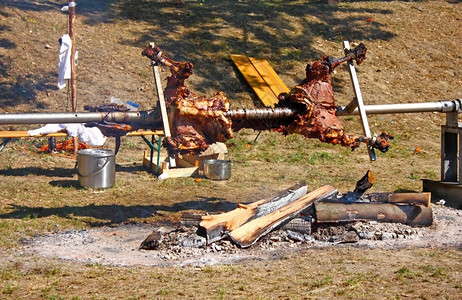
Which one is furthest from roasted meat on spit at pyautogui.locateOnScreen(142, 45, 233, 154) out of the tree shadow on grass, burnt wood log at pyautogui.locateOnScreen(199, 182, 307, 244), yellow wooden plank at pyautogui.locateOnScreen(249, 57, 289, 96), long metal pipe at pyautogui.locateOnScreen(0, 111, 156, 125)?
yellow wooden plank at pyautogui.locateOnScreen(249, 57, 289, 96)

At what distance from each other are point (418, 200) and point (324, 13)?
12.9m

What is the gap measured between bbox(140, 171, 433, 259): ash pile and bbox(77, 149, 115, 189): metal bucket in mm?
2672

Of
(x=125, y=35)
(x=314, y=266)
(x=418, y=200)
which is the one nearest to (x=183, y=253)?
(x=314, y=266)

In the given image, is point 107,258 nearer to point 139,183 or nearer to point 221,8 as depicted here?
point 139,183

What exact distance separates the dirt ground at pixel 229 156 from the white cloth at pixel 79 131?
0.70m

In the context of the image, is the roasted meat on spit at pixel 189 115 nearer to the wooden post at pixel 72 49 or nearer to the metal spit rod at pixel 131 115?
the metal spit rod at pixel 131 115

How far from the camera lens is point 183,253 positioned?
7.29 meters

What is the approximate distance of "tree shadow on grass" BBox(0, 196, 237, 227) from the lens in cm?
889

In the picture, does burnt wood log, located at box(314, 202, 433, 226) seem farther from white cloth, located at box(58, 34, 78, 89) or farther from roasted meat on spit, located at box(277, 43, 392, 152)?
white cloth, located at box(58, 34, 78, 89)

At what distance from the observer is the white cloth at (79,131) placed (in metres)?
11.4

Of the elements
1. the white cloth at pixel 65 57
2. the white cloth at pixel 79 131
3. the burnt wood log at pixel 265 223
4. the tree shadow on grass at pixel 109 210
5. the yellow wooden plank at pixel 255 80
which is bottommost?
the tree shadow on grass at pixel 109 210

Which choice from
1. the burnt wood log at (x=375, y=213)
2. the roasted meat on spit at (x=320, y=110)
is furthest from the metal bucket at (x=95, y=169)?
the burnt wood log at (x=375, y=213)

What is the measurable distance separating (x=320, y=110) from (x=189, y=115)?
6.35 feet

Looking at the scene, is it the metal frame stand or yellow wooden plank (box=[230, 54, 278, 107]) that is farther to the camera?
yellow wooden plank (box=[230, 54, 278, 107])
